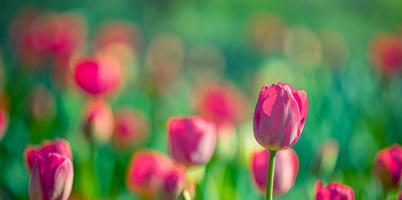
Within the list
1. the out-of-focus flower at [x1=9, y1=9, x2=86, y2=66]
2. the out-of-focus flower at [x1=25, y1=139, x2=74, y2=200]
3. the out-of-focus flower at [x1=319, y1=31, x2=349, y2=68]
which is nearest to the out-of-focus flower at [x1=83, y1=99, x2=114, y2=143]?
the out-of-focus flower at [x1=25, y1=139, x2=74, y2=200]

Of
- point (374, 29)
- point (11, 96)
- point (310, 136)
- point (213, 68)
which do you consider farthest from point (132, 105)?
point (374, 29)

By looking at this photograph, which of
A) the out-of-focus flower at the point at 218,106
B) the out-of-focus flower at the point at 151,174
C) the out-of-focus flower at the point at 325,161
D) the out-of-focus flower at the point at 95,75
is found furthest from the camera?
the out-of-focus flower at the point at 218,106

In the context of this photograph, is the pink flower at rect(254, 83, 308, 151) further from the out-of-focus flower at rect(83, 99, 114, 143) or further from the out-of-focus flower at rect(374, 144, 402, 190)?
the out-of-focus flower at rect(83, 99, 114, 143)

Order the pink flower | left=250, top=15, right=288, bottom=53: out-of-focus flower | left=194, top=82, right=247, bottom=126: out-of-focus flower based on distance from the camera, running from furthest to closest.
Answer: left=250, top=15, right=288, bottom=53: out-of-focus flower
left=194, top=82, right=247, bottom=126: out-of-focus flower
the pink flower

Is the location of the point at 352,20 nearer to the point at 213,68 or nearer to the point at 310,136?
the point at 213,68

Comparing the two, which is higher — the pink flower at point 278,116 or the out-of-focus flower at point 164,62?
the pink flower at point 278,116

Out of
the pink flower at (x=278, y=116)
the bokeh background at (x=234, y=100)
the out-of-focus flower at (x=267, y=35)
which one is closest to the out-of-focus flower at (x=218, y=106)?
the bokeh background at (x=234, y=100)

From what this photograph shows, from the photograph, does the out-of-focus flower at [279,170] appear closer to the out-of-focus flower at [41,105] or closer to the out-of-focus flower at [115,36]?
the out-of-focus flower at [41,105]
